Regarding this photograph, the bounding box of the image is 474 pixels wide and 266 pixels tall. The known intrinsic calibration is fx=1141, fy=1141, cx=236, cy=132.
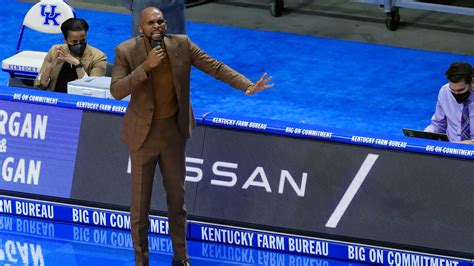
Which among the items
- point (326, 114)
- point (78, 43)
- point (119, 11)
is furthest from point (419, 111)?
point (119, 11)

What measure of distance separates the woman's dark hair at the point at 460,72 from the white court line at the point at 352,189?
3.38 ft

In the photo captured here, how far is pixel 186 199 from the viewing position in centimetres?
955

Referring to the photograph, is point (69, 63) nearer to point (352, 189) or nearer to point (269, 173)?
point (269, 173)

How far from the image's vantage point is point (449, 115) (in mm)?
9844

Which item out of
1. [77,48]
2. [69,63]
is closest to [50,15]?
[77,48]

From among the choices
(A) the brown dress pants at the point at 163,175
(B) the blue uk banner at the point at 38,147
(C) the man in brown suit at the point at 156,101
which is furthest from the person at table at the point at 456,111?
(B) the blue uk banner at the point at 38,147

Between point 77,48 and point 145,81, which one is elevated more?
point 145,81

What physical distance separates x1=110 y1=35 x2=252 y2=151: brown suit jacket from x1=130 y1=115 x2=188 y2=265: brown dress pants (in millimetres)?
79

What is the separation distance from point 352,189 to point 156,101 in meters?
1.85

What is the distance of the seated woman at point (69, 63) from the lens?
10.8 m

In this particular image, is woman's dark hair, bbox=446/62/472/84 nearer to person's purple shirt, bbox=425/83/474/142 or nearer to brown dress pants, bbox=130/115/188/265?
person's purple shirt, bbox=425/83/474/142

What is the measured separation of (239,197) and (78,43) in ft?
8.32

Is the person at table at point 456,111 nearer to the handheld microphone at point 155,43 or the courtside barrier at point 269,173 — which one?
the courtside barrier at point 269,173

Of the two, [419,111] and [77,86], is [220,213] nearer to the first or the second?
[77,86]
